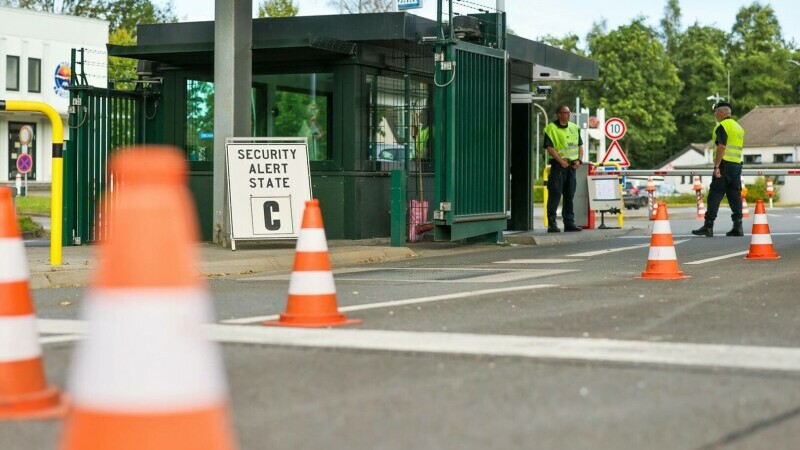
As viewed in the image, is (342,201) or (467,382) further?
(342,201)

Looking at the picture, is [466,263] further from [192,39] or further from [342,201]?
[192,39]

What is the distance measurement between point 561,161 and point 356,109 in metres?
4.51

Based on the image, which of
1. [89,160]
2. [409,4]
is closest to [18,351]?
[89,160]

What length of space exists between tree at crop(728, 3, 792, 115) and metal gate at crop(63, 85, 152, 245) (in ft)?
325

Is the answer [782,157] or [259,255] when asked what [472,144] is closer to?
[259,255]

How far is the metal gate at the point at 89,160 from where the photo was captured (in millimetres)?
17812

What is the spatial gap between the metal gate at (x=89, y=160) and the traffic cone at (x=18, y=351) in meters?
12.4

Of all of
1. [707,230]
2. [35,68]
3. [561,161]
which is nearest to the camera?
[707,230]

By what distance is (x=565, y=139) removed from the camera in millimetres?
21719

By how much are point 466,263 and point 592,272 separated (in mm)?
2289

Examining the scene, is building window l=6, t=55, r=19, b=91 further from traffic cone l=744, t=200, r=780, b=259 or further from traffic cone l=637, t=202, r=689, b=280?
traffic cone l=637, t=202, r=689, b=280

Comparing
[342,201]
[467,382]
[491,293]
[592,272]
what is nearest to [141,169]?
[467,382]

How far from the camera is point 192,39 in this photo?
19.2 meters

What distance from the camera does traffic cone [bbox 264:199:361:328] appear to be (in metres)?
8.02
